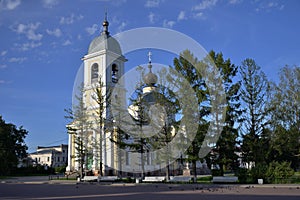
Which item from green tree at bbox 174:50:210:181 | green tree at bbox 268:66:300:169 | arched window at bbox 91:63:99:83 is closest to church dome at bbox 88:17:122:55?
arched window at bbox 91:63:99:83

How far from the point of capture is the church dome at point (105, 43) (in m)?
42.2

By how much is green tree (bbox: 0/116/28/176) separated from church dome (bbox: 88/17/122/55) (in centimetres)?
1908

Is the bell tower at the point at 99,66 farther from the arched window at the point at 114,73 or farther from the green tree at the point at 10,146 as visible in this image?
the green tree at the point at 10,146

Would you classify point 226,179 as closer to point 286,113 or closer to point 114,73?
point 286,113

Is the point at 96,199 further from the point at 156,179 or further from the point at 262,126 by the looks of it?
the point at 262,126

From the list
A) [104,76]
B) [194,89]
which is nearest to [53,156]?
[104,76]

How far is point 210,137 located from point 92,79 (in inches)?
876

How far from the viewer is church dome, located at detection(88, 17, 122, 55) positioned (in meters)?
42.2

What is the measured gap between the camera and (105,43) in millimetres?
42219

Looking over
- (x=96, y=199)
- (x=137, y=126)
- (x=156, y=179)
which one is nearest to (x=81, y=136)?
(x=137, y=126)

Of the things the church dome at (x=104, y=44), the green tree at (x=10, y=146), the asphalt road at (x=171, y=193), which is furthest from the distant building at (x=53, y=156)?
the asphalt road at (x=171, y=193)

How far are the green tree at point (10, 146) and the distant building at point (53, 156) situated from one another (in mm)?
40553

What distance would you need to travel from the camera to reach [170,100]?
2670 cm

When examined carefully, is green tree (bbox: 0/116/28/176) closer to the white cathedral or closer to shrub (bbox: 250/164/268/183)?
the white cathedral
